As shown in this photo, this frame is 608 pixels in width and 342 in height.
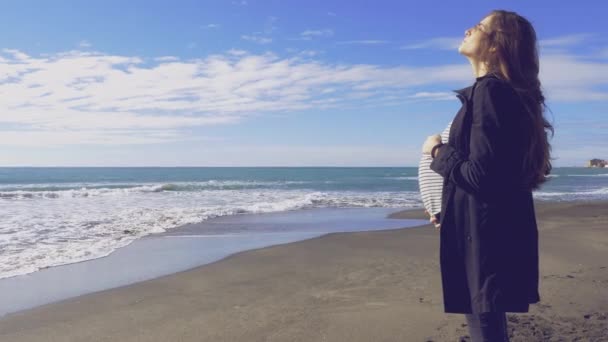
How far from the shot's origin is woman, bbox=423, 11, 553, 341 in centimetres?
183

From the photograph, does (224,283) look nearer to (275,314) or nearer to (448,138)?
(275,314)

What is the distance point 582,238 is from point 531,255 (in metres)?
8.08

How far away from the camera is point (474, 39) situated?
78.9 inches

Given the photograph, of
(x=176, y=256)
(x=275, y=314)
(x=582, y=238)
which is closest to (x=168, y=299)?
(x=275, y=314)

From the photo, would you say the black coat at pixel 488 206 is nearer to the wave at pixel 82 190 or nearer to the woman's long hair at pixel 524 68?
the woman's long hair at pixel 524 68

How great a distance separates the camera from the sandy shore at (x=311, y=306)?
4.00 metres

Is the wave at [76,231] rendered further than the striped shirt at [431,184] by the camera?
Yes

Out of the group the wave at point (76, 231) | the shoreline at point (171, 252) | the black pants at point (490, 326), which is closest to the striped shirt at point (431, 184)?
the black pants at point (490, 326)

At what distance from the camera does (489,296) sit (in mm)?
1916

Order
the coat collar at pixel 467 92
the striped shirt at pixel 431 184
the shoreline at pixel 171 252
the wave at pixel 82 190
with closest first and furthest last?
the coat collar at pixel 467 92 → the striped shirt at pixel 431 184 → the shoreline at pixel 171 252 → the wave at pixel 82 190

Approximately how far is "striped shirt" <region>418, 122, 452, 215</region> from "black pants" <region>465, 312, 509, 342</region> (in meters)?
0.43

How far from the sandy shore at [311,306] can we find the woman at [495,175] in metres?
1.99

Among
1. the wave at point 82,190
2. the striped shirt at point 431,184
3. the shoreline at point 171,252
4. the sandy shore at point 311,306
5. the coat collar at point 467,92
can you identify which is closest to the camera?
the coat collar at point 467,92

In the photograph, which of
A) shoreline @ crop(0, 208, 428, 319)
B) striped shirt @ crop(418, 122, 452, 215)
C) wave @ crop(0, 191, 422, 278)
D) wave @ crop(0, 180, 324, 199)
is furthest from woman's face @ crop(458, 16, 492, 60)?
wave @ crop(0, 180, 324, 199)
